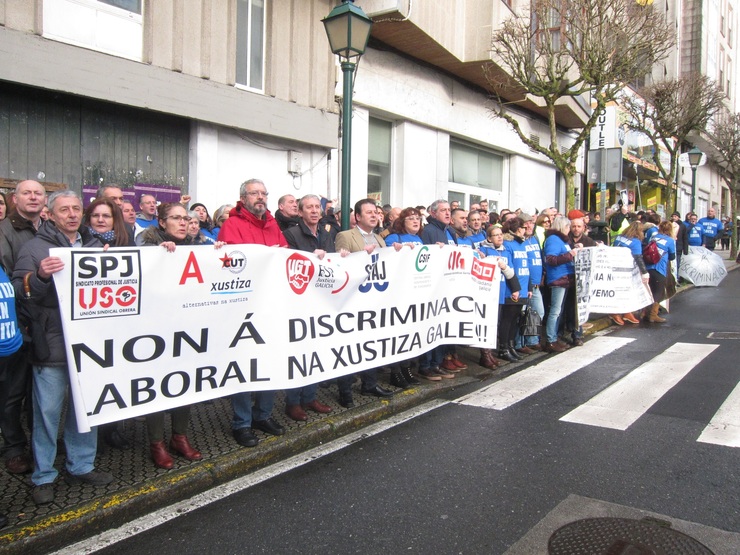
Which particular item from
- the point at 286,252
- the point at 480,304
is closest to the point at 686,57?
the point at 480,304

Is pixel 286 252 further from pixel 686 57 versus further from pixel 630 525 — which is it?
pixel 686 57

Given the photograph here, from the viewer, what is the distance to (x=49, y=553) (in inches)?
128

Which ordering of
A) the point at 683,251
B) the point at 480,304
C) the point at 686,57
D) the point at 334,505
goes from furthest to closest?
1. the point at 686,57
2. the point at 683,251
3. the point at 480,304
4. the point at 334,505

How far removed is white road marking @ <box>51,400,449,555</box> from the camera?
3359mm

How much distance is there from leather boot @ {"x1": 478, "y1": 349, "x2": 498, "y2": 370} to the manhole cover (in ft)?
12.8

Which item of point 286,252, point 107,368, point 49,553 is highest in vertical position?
point 286,252

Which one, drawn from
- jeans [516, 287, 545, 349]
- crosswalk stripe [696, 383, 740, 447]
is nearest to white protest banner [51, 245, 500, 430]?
jeans [516, 287, 545, 349]

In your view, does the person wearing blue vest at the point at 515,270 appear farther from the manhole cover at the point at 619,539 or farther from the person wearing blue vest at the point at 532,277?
the manhole cover at the point at 619,539

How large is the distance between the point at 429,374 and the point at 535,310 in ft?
7.38

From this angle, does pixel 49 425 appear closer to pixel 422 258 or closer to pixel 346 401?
pixel 346 401

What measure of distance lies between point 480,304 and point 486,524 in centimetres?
355

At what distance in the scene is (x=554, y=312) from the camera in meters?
8.45

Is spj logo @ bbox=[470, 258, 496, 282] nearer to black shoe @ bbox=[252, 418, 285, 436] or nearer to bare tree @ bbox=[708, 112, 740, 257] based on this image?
black shoe @ bbox=[252, 418, 285, 436]

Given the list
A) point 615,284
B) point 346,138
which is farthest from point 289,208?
point 615,284
